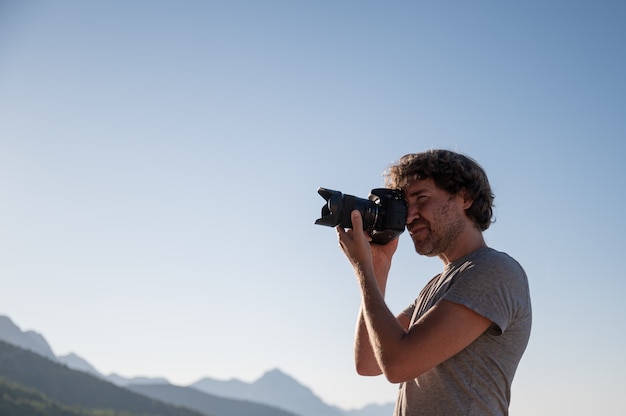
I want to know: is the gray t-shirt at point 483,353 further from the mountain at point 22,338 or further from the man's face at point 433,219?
the mountain at point 22,338

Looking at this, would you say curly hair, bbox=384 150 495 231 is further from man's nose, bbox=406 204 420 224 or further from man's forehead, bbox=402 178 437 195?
man's nose, bbox=406 204 420 224

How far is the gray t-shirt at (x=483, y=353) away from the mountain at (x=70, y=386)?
47.5 meters

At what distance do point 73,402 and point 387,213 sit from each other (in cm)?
4926

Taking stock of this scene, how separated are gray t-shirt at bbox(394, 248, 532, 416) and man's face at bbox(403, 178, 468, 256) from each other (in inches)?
8.4

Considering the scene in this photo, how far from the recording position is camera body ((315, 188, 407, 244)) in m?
2.80

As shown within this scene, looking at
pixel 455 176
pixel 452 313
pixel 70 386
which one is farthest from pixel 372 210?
pixel 70 386

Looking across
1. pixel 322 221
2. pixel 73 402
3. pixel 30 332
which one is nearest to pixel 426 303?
pixel 322 221

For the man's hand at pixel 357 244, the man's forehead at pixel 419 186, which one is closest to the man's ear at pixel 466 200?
the man's forehead at pixel 419 186

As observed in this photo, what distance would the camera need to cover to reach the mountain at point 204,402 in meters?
99.6

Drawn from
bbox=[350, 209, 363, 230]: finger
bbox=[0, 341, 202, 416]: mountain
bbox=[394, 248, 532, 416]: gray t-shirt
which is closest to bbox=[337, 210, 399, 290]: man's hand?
bbox=[350, 209, 363, 230]: finger

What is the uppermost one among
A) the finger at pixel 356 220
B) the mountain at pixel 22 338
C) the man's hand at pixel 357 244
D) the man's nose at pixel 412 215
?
the mountain at pixel 22 338

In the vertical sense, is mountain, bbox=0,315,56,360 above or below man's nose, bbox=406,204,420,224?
above

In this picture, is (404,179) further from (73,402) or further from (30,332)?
(30,332)

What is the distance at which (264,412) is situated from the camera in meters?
101
